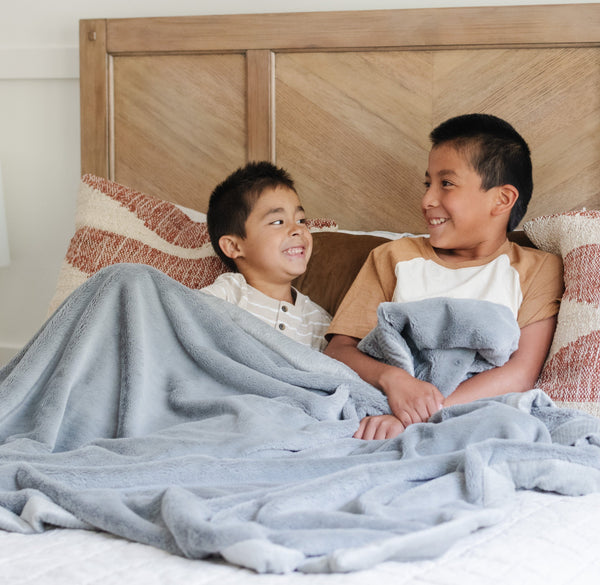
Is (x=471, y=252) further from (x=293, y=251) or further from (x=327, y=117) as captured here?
(x=327, y=117)

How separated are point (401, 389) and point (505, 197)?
1.80 ft

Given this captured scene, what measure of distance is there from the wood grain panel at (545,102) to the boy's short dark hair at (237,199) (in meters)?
0.53

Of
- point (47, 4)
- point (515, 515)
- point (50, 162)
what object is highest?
point (47, 4)

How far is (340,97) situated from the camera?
6.86 feet

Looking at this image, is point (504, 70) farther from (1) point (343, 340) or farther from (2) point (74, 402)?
(2) point (74, 402)

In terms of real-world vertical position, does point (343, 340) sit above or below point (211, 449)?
above

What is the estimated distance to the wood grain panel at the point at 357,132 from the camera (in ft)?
6.72

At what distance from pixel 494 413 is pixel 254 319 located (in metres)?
0.48

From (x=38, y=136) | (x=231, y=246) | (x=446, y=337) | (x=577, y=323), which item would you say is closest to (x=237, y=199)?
(x=231, y=246)

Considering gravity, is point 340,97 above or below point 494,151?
above

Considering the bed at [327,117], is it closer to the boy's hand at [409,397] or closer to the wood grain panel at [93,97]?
the wood grain panel at [93,97]

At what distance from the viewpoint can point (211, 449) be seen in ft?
3.57

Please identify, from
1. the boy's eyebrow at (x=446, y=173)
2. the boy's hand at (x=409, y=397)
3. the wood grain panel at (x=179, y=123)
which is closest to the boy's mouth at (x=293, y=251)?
the boy's eyebrow at (x=446, y=173)

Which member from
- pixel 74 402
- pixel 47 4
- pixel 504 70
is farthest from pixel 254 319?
pixel 47 4
